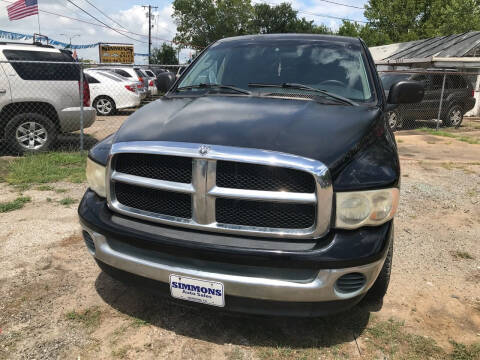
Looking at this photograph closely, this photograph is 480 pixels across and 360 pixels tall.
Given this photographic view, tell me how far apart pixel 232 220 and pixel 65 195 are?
379cm

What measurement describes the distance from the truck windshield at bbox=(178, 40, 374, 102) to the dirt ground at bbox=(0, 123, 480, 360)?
157 centimetres

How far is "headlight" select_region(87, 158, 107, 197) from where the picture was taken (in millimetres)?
2465

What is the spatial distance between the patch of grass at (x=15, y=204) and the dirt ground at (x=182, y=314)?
491 millimetres

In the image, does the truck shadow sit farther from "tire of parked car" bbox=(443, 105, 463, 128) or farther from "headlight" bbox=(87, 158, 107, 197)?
"tire of parked car" bbox=(443, 105, 463, 128)

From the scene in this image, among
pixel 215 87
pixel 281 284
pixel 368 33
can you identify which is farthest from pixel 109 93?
pixel 368 33

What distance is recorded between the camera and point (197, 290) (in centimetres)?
215

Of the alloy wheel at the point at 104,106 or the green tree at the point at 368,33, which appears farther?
the green tree at the point at 368,33

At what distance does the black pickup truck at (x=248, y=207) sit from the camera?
2.03m

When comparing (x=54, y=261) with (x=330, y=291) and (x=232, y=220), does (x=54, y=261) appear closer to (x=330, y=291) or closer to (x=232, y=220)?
(x=232, y=220)

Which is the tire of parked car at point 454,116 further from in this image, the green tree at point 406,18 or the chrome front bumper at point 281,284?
the green tree at point 406,18

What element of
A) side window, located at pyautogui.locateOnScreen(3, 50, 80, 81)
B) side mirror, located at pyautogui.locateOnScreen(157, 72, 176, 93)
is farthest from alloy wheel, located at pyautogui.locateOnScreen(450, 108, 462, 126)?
side mirror, located at pyautogui.locateOnScreen(157, 72, 176, 93)

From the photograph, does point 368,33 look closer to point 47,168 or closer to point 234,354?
point 47,168

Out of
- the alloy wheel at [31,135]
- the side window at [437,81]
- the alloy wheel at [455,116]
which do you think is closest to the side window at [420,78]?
the side window at [437,81]

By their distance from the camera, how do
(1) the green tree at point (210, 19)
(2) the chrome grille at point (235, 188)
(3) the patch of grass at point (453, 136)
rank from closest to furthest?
(2) the chrome grille at point (235, 188) < (3) the patch of grass at point (453, 136) < (1) the green tree at point (210, 19)
